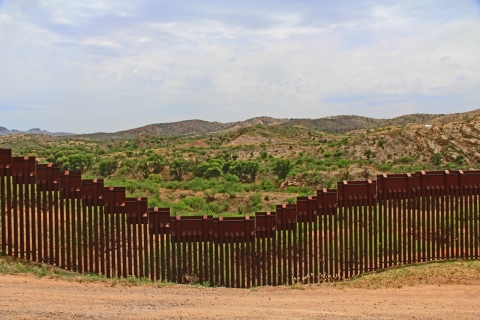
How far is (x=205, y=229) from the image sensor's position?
33.2 ft

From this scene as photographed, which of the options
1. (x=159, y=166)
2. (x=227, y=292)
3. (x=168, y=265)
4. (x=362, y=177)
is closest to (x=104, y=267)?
(x=168, y=265)

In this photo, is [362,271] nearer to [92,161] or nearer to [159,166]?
[159,166]

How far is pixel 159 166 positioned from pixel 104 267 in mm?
31927

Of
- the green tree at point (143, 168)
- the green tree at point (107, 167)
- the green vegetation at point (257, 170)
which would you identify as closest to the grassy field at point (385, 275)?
the green vegetation at point (257, 170)

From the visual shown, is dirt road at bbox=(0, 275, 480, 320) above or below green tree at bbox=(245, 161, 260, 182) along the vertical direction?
below

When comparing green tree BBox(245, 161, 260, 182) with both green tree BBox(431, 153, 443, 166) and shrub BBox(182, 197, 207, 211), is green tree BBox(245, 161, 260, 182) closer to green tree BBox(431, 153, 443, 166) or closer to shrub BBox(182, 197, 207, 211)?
shrub BBox(182, 197, 207, 211)

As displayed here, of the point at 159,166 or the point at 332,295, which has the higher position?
the point at 159,166

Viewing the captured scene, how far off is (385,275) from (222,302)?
4.52 meters

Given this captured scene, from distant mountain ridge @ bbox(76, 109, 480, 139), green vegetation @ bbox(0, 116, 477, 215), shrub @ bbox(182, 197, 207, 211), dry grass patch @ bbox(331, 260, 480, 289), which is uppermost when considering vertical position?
distant mountain ridge @ bbox(76, 109, 480, 139)

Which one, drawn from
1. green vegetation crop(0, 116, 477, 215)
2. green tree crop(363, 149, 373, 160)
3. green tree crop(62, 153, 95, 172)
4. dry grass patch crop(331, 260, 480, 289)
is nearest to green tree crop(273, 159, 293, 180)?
green vegetation crop(0, 116, 477, 215)

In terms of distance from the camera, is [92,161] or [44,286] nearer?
[44,286]

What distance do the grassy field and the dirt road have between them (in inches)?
13.3

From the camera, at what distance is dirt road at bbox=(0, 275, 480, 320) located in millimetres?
6820

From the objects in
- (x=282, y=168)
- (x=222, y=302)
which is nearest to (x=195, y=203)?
(x=222, y=302)
